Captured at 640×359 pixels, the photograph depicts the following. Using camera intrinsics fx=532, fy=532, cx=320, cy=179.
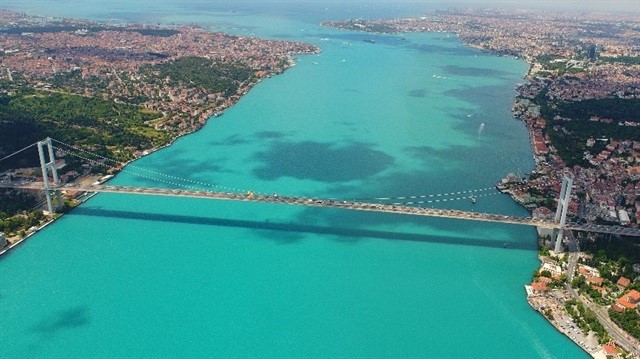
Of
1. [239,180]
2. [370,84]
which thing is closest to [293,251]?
[239,180]

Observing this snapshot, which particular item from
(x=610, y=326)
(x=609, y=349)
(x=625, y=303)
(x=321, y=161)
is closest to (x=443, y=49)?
(x=321, y=161)

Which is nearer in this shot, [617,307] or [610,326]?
[610,326]

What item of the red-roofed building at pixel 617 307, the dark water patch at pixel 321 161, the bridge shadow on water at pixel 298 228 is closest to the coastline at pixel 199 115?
the bridge shadow on water at pixel 298 228

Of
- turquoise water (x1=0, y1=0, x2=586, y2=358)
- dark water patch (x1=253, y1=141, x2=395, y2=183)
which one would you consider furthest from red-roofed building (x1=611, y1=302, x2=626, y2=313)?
dark water patch (x1=253, y1=141, x2=395, y2=183)

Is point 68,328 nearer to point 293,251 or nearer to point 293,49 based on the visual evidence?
point 293,251

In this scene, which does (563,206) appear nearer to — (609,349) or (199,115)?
(609,349)
